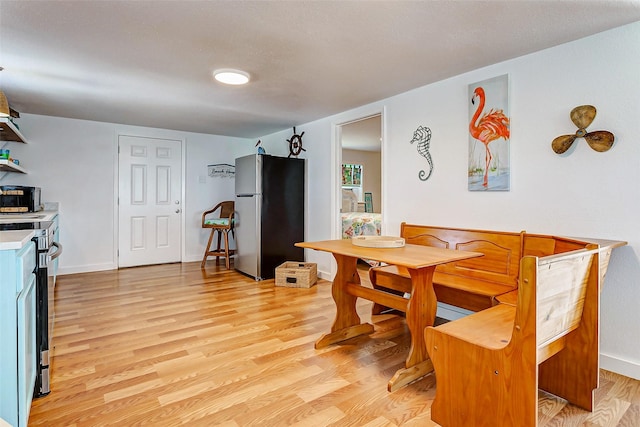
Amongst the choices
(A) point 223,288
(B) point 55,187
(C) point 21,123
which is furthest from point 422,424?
Result: (C) point 21,123

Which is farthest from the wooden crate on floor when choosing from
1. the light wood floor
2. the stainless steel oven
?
the stainless steel oven

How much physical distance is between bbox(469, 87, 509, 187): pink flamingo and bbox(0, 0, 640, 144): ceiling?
0.32 metres

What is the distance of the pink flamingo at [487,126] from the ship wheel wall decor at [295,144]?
253cm

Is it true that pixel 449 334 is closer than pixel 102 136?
Yes

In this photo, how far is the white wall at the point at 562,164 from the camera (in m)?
2.06

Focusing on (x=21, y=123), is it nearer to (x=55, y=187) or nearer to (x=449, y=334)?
(x=55, y=187)

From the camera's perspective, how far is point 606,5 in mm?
1853

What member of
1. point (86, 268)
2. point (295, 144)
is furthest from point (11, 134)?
point (295, 144)

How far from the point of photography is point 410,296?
2104 mm

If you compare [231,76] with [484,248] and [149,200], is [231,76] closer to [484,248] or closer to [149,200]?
[484,248]

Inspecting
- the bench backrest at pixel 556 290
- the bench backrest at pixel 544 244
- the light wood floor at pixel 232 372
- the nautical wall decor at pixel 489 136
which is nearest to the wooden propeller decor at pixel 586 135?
the nautical wall decor at pixel 489 136

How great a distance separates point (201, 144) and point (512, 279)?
15.7 feet

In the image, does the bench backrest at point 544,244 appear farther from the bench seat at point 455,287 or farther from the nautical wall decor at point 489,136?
the nautical wall decor at point 489,136

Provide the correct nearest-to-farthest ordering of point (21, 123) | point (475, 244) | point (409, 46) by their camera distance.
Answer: point (409, 46) < point (475, 244) < point (21, 123)
